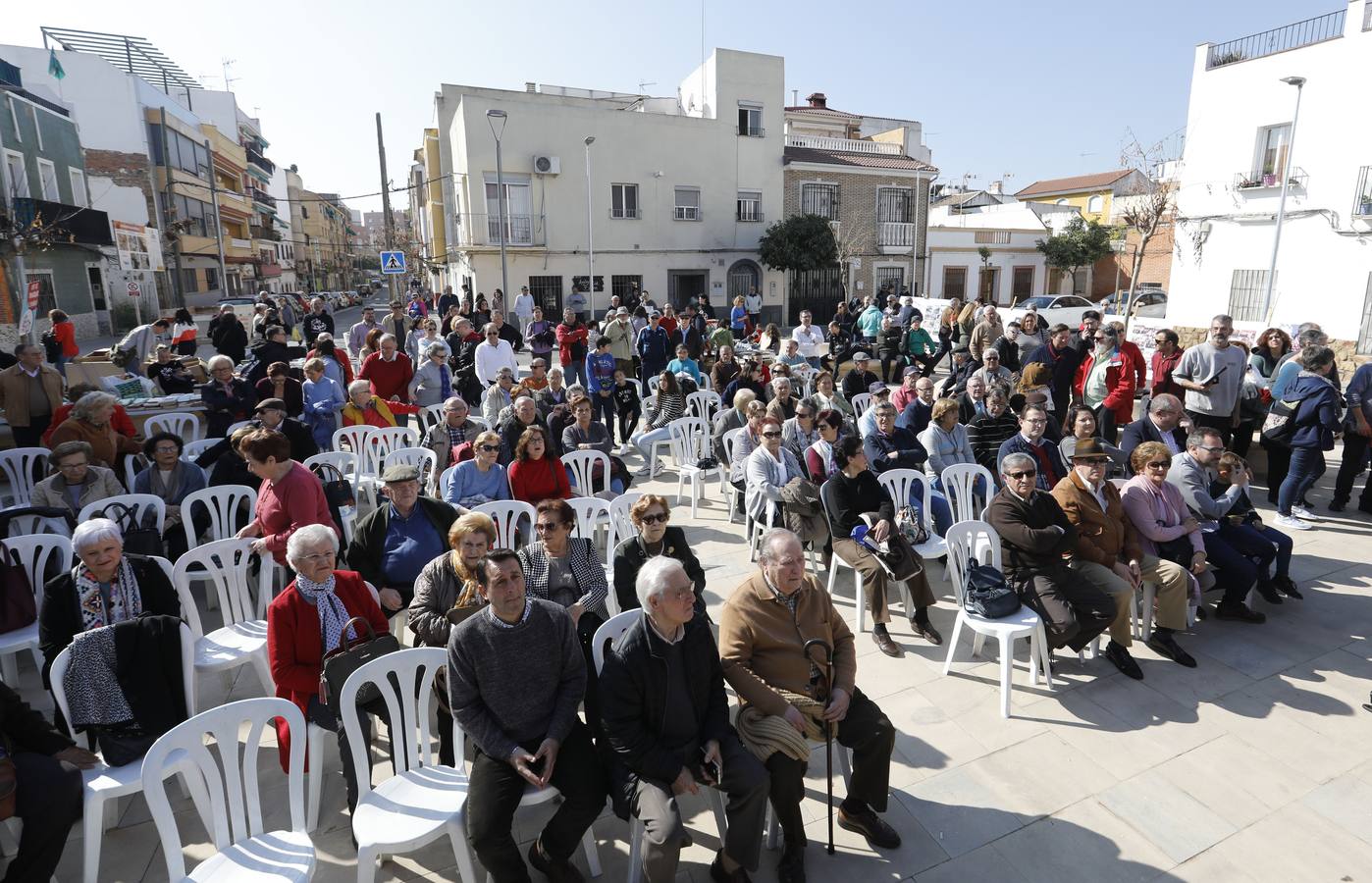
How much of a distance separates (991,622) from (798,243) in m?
21.1

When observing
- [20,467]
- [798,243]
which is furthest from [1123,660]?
[798,243]

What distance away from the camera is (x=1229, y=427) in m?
7.18

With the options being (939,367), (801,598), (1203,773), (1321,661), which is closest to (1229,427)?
(1321,661)

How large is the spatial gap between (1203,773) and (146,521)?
5.97m

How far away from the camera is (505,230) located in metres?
21.2

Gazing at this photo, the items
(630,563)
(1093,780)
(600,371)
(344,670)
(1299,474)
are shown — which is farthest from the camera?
(600,371)

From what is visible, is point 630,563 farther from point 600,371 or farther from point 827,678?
point 600,371

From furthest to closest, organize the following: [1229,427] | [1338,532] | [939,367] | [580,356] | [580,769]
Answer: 1. [939,367]
2. [580,356]
3. [1229,427]
4. [1338,532]
5. [580,769]

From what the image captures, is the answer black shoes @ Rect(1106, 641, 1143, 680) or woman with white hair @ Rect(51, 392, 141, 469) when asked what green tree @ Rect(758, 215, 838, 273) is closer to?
woman with white hair @ Rect(51, 392, 141, 469)

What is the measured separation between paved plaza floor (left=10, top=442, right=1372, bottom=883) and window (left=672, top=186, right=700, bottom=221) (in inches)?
812

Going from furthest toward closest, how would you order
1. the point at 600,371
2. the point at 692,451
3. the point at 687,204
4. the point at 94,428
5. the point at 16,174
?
the point at 687,204, the point at 16,174, the point at 600,371, the point at 692,451, the point at 94,428

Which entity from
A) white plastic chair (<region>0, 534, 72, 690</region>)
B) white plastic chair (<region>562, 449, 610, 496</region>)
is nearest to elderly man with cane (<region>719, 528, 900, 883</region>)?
white plastic chair (<region>562, 449, 610, 496</region>)

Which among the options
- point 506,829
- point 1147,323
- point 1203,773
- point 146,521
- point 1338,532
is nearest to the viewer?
point 506,829

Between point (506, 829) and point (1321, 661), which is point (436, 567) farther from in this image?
point (1321, 661)
